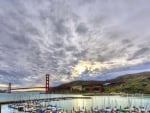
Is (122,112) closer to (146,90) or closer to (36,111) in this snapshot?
(36,111)

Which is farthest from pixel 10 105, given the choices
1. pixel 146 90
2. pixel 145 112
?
pixel 146 90

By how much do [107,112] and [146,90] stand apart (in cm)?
14443

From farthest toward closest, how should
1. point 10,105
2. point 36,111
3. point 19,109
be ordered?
point 10,105 → point 19,109 → point 36,111

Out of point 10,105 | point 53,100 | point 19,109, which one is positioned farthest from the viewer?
point 53,100

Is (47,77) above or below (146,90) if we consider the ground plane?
above

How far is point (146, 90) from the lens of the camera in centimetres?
19125

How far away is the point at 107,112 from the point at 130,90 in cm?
14908

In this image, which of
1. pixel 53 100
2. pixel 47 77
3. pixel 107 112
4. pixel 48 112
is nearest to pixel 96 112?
pixel 107 112

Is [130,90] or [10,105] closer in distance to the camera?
[10,105]

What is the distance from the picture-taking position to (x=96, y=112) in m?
56.3

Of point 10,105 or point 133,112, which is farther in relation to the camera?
point 10,105

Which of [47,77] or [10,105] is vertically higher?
[47,77]

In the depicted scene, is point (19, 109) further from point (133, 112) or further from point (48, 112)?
point (133, 112)

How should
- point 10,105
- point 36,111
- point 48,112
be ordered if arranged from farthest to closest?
point 10,105 < point 36,111 < point 48,112
